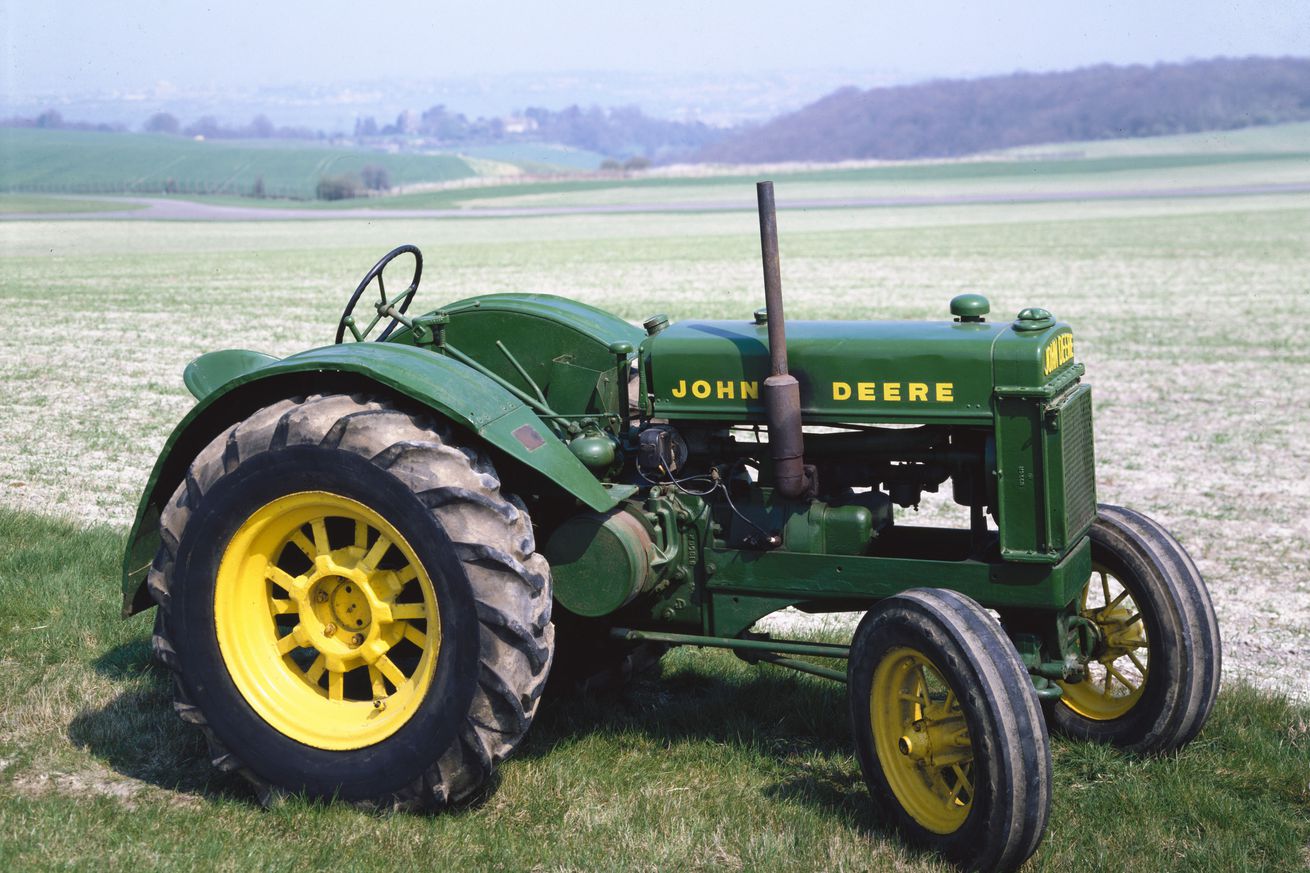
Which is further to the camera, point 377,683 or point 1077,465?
point 1077,465

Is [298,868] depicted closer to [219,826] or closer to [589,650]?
[219,826]

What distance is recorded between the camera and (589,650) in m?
5.23

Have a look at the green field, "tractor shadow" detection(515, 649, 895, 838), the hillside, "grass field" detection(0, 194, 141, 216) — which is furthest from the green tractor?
the hillside

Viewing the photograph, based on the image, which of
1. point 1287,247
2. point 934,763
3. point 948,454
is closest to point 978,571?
point 948,454

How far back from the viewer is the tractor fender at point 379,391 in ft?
14.4

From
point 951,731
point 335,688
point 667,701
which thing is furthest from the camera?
point 667,701

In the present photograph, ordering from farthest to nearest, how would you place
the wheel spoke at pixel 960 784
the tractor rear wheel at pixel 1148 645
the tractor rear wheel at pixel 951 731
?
the tractor rear wheel at pixel 1148 645
the wheel spoke at pixel 960 784
the tractor rear wheel at pixel 951 731

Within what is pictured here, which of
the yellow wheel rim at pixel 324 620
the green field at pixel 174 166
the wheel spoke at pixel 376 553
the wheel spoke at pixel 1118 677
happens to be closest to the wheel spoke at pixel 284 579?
the yellow wheel rim at pixel 324 620

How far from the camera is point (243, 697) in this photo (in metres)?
4.43

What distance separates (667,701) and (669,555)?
3.28ft

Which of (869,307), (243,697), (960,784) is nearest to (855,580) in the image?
(960,784)

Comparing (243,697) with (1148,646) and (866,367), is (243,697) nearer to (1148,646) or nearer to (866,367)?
(866,367)

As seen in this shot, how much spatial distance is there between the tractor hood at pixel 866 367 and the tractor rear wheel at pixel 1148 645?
0.77 meters

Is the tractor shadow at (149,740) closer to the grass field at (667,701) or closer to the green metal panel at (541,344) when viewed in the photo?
the grass field at (667,701)
